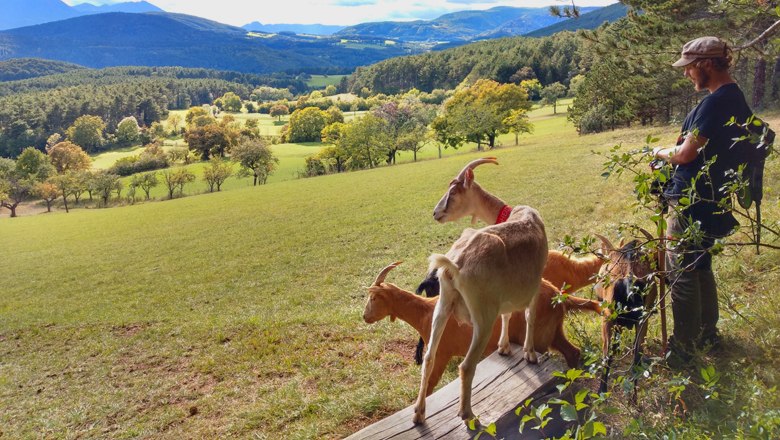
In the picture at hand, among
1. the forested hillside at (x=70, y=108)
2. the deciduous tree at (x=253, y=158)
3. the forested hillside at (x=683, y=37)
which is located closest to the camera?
the forested hillside at (x=683, y=37)

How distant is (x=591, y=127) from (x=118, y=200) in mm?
61470

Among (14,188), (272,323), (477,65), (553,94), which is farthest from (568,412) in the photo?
(477,65)

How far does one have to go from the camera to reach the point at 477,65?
125375 millimetres

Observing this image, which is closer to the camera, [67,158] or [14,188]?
[14,188]

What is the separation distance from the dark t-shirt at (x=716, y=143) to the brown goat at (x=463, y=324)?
1.33m

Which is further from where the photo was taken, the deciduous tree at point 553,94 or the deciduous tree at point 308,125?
the deciduous tree at point 308,125

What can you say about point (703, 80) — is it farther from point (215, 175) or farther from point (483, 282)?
point (215, 175)

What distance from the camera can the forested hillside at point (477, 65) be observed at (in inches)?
4363

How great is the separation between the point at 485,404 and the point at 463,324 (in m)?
1.22

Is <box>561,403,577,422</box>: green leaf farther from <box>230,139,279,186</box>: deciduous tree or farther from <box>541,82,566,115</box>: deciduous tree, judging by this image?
<box>541,82,566,115</box>: deciduous tree

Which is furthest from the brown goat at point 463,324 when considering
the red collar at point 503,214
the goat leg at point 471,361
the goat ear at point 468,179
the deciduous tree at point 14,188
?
the deciduous tree at point 14,188

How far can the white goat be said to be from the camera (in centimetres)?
350

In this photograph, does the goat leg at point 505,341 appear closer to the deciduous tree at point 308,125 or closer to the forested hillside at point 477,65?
the forested hillside at point 477,65

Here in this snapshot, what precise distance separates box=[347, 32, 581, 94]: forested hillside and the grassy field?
72017mm
